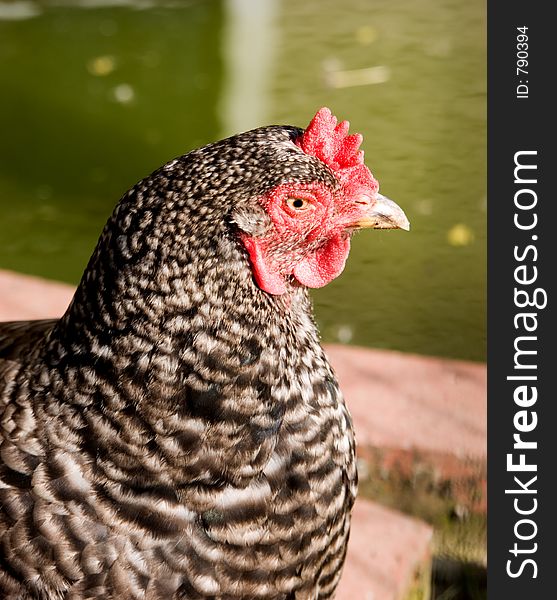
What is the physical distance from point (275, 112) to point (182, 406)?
4302 millimetres

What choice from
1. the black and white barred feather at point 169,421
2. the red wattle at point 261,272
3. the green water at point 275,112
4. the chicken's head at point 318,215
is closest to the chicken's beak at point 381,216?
the chicken's head at point 318,215

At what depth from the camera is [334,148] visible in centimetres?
209

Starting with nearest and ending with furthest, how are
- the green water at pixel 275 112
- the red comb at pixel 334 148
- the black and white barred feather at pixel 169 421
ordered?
the black and white barred feather at pixel 169 421, the red comb at pixel 334 148, the green water at pixel 275 112

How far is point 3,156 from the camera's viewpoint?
18.4 ft

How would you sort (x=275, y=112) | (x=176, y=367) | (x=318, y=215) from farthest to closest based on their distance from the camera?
(x=275, y=112) → (x=318, y=215) → (x=176, y=367)

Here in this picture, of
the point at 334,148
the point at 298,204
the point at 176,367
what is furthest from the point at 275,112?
the point at 176,367

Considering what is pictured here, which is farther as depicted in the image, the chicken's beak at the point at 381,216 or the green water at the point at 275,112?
the green water at the point at 275,112

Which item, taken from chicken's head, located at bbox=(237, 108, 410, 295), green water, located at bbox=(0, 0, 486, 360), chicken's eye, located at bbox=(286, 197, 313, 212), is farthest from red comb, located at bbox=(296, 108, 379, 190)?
green water, located at bbox=(0, 0, 486, 360)

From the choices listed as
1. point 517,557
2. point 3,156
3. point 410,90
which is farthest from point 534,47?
point 3,156

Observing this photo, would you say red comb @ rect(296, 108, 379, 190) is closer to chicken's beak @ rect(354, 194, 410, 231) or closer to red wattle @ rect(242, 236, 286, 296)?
chicken's beak @ rect(354, 194, 410, 231)

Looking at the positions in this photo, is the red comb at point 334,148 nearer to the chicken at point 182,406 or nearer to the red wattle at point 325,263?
the chicken at point 182,406

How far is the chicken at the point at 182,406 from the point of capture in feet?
6.25

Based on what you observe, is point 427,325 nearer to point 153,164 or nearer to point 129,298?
point 153,164

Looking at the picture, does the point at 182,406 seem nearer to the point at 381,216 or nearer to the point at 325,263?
the point at 325,263
